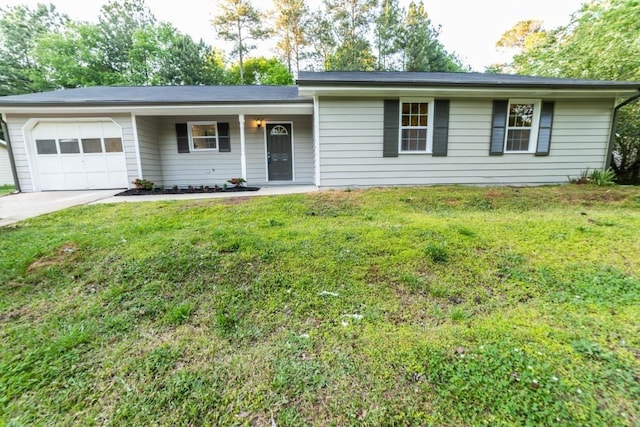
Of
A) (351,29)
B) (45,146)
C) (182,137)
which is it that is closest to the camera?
(45,146)

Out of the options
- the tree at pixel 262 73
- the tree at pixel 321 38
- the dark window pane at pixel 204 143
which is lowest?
the dark window pane at pixel 204 143

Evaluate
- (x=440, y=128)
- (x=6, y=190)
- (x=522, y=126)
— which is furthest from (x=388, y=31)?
(x=6, y=190)

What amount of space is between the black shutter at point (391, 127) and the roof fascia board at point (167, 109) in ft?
6.40

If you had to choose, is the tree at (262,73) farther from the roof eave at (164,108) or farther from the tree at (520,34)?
the tree at (520,34)

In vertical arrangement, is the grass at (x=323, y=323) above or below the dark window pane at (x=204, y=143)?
below

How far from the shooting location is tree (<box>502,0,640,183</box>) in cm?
824

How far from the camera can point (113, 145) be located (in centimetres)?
770

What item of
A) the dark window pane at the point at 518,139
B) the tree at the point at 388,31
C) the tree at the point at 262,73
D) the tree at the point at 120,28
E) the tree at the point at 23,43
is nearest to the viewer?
the dark window pane at the point at 518,139

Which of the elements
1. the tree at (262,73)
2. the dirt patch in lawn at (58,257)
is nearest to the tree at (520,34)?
the tree at (262,73)

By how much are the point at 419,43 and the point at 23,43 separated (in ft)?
92.3

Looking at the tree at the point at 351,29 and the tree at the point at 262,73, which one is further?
the tree at the point at 262,73

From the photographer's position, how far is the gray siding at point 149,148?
25.0 feet

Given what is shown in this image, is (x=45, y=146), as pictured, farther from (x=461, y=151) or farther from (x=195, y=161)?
(x=461, y=151)

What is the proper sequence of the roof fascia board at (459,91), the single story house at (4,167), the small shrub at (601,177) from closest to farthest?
the roof fascia board at (459,91)
the small shrub at (601,177)
the single story house at (4,167)
